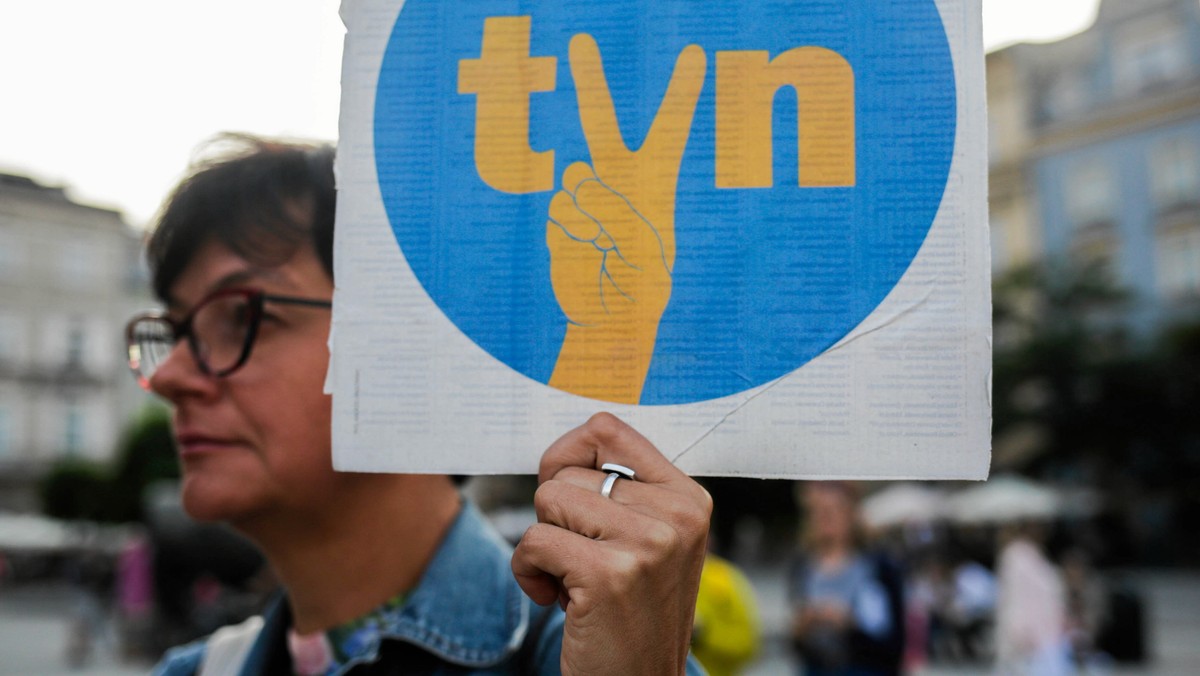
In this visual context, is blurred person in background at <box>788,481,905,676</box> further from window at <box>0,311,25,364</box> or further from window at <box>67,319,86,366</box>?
window at <box>67,319,86,366</box>

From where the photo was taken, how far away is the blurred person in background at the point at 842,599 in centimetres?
392

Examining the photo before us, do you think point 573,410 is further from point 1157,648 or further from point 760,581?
point 760,581

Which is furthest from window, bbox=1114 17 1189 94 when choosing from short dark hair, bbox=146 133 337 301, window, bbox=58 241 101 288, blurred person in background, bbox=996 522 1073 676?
window, bbox=58 241 101 288

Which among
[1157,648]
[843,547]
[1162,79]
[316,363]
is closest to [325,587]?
[316,363]

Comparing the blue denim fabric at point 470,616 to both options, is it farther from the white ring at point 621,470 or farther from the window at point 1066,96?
the window at point 1066,96

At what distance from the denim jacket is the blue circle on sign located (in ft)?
1.48

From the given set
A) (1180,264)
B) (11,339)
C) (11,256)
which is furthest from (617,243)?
(11,339)

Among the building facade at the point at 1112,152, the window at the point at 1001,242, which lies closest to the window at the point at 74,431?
the window at the point at 1001,242

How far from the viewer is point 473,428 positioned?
114 centimetres

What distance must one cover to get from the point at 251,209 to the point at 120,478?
1660 inches

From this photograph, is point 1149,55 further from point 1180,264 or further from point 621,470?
point 621,470

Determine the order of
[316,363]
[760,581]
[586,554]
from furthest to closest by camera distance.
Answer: [760,581], [316,363], [586,554]

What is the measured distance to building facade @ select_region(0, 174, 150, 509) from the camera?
41188mm

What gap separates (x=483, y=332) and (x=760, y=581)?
82.4 ft
